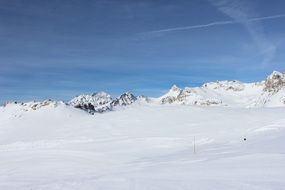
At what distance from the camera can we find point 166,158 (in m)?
28.9

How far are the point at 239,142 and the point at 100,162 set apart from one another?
12.3m

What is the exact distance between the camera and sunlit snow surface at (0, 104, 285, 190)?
17.6 meters

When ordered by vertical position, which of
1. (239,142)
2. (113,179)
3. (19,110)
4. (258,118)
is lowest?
(113,179)

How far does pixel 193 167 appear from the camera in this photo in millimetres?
22281

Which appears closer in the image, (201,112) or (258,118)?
(258,118)

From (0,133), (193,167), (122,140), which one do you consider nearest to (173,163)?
(193,167)

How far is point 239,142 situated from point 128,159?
33.3ft

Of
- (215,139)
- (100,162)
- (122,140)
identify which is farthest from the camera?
(122,140)

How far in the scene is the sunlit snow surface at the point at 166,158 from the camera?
57.7 ft

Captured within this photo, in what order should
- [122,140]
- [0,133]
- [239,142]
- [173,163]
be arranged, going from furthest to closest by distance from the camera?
[0,133]
[122,140]
[239,142]
[173,163]

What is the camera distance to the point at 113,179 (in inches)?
750

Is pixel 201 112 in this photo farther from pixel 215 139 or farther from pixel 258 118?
pixel 215 139

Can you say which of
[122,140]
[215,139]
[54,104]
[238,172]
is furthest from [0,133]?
[238,172]

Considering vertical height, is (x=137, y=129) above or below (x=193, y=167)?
above
